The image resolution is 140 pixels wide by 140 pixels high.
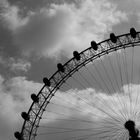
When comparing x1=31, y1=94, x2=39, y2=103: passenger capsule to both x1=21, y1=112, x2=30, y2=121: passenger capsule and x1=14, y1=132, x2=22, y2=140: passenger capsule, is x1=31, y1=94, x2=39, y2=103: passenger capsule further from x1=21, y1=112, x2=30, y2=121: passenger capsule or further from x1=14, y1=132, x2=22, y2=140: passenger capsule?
x1=14, y1=132, x2=22, y2=140: passenger capsule

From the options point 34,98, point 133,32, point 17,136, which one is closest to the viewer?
point 133,32

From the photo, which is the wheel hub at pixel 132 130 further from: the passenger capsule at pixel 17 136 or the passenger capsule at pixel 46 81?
the passenger capsule at pixel 17 136

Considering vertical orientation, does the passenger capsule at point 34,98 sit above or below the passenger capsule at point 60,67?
below

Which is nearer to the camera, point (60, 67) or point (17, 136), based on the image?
point (17, 136)

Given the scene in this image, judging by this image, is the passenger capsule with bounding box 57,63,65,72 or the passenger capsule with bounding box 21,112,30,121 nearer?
the passenger capsule with bounding box 21,112,30,121

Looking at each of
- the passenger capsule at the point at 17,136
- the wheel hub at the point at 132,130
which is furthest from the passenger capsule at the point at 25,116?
the wheel hub at the point at 132,130

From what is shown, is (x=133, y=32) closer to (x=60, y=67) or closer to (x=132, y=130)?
(x=60, y=67)

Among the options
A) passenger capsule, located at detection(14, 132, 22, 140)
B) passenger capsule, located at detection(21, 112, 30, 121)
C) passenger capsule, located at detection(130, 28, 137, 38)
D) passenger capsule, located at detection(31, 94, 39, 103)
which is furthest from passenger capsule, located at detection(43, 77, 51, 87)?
passenger capsule, located at detection(130, 28, 137, 38)

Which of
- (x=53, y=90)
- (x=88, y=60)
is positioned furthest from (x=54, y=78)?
(x=88, y=60)

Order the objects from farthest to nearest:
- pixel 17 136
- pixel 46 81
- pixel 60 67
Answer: pixel 46 81
pixel 60 67
pixel 17 136

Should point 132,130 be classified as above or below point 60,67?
below

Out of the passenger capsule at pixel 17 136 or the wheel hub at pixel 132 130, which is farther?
the passenger capsule at pixel 17 136

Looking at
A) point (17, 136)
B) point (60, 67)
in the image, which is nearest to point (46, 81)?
point (60, 67)

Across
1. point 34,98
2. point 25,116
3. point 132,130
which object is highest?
point 34,98
